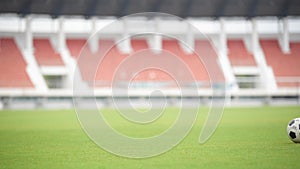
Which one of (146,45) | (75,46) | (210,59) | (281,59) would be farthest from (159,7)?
(281,59)

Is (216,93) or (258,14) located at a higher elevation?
(258,14)

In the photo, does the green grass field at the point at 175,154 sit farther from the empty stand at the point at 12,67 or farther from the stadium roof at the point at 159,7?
the stadium roof at the point at 159,7

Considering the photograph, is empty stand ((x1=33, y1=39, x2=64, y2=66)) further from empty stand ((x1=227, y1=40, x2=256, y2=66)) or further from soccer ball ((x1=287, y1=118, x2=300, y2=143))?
soccer ball ((x1=287, y1=118, x2=300, y2=143))

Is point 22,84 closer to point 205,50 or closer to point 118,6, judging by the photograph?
point 118,6

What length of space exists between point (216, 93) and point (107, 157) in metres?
34.9

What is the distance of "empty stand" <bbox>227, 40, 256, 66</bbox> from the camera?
47.9 m

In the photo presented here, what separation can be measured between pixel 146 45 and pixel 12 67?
11.6m

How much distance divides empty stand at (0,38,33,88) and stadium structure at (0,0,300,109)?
0.23 ft

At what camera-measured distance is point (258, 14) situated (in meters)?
45.5

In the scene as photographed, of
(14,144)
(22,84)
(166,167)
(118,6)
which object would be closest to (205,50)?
(118,6)

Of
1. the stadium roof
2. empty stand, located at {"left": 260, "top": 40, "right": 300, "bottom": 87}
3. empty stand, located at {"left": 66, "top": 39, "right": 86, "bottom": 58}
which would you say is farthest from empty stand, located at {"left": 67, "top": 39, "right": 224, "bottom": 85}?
empty stand, located at {"left": 260, "top": 40, "right": 300, "bottom": 87}

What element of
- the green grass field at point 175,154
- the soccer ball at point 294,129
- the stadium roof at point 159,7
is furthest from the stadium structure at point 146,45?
the soccer ball at point 294,129

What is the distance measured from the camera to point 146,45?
4894 centimetres

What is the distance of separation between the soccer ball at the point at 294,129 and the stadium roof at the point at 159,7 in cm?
3238
